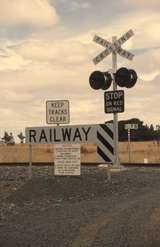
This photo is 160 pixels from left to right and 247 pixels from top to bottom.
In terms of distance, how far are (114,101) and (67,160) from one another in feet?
22.0

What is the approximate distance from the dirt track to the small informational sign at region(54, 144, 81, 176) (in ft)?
0.75

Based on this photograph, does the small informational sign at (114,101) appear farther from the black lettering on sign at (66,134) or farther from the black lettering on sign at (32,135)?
the black lettering on sign at (66,134)

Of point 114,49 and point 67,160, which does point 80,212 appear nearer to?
point 67,160

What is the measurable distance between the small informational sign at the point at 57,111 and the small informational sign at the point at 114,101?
587 centimetres

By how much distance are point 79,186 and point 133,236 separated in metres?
8.21

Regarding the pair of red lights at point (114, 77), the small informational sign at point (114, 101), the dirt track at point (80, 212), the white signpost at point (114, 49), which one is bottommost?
the dirt track at point (80, 212)

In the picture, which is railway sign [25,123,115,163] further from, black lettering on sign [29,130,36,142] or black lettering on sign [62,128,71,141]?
black lettering on sign [29,130,36,142]

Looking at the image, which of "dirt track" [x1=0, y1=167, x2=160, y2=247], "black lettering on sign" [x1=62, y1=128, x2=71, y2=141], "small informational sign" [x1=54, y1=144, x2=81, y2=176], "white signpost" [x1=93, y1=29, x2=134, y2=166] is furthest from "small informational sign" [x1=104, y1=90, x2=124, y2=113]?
"small informational sign" [x1=54, y1=144, x2=81, y2=176]

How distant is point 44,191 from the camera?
17.6 meters

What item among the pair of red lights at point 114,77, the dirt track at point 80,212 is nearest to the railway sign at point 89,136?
the dirt track at point 80,212

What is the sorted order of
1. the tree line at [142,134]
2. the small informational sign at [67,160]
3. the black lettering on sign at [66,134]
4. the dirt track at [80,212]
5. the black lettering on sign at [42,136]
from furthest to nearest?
the tree line at [142,134] < the black lettering on sign at [42,136] < the black lettering on sign at [66,134] < the small informational sign at [67,160] < the dirt track at [80,212]

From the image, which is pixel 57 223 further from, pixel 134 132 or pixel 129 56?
pixel 134 132

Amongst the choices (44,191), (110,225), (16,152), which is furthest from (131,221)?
(16,152)

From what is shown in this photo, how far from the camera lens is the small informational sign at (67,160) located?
19484mm
